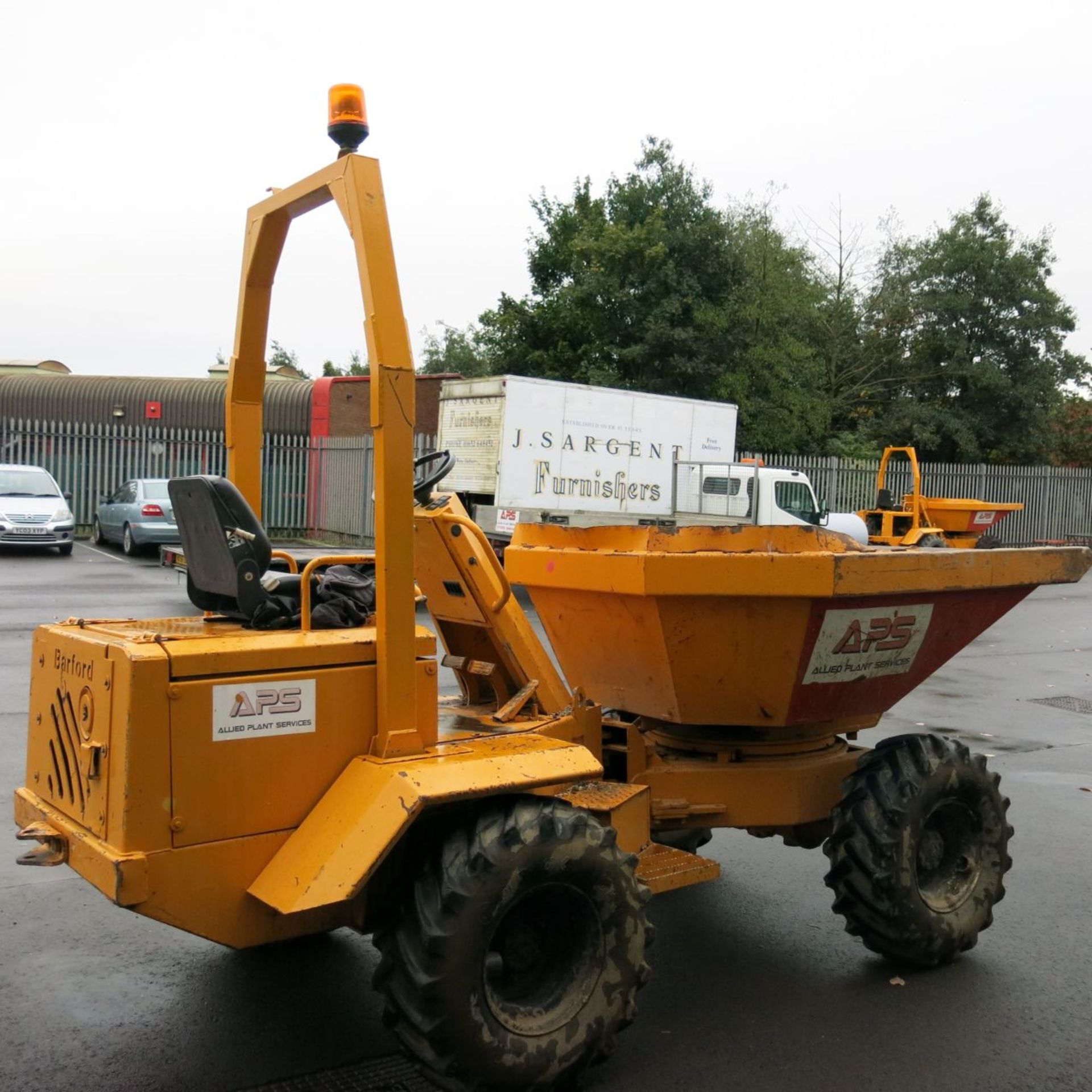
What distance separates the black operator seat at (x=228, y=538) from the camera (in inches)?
148

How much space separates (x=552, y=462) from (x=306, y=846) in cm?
1515

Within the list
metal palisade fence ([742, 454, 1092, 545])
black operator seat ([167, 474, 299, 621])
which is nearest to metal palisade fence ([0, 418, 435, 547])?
metal palisade fence ([742, 454, 1092, 545])

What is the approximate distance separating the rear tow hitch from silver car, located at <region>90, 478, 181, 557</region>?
1750cm

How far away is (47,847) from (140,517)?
18.4 metres

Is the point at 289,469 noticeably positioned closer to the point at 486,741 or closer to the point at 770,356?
the point at 770,356

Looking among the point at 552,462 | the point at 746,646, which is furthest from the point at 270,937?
the point at 552,462

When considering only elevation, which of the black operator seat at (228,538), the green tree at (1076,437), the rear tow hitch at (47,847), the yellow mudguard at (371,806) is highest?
the green tree at (1076,437)

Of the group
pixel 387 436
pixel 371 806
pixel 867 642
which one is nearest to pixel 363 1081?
pixel 371 806

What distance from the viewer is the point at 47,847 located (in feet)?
11.7

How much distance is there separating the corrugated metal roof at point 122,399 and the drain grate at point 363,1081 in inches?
1101

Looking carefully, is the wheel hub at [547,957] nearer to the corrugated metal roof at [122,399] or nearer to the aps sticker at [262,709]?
the aps sticker at [262,709]

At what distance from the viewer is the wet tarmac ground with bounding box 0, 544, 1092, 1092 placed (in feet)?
12.3

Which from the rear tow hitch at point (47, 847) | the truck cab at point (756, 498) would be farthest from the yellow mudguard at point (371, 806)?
the truck cab at point (756, 498)

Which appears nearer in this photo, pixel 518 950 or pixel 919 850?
pixel 518 950
